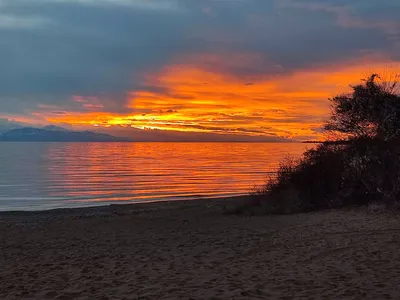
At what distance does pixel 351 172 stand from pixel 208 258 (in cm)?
938

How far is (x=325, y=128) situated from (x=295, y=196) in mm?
7709

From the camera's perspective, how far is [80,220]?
17453mm

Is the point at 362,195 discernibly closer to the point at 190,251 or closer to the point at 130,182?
the point at 190,251

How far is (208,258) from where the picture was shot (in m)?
9.73

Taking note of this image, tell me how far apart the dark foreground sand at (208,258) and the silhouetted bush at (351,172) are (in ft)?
4.61

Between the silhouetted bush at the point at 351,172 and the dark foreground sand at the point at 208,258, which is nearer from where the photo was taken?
the dark foreground sand at the point at 208,258

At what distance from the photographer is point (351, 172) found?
1720 centimetres

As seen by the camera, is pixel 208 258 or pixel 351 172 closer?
pixel 208 258

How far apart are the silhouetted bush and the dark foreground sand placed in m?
1.40

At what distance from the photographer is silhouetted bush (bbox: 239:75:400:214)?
53.5 ft

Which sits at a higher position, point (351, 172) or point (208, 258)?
point (351, 172)

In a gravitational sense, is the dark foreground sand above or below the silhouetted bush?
below

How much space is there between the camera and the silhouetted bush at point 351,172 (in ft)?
53.5

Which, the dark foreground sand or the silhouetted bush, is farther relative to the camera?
the silhouetted bush
